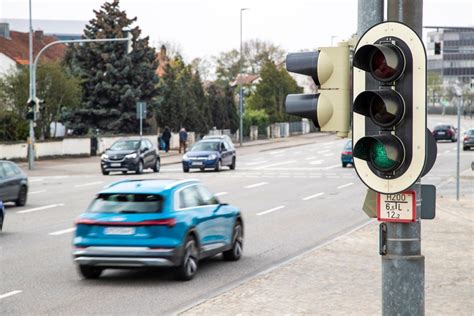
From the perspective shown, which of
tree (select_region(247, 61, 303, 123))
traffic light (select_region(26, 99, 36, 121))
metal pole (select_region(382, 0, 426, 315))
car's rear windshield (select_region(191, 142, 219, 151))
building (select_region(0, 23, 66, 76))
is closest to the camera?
metal pole (select_region(382, 0, 426, 315))

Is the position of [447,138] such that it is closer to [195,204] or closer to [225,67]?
[225,67]

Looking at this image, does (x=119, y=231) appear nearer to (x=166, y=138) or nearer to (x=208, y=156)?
(x=208, y=156)

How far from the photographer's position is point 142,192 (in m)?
15.0

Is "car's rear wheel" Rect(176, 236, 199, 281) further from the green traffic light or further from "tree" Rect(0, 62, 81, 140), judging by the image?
"tree" Rect(0, 62, 81, 140)

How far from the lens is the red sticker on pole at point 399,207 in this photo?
6270 millimetres

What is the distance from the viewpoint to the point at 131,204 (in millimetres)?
14906

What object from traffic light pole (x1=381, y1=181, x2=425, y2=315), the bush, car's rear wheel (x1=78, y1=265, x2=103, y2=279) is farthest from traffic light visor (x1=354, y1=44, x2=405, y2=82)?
the bush

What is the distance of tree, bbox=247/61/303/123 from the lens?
320ft

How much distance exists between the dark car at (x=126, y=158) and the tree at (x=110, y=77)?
19.0 metres

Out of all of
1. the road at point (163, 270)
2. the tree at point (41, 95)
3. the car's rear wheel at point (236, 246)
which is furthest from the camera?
the tree at point (41, 95)

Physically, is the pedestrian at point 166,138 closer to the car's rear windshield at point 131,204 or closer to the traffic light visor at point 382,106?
the car's rear windshield at point 131,204

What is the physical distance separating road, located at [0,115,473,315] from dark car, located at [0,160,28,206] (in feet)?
1.29

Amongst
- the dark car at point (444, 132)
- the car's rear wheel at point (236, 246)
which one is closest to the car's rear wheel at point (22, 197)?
the car's rear wheel at point (236, 246)

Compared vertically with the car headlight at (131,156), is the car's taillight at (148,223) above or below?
above
